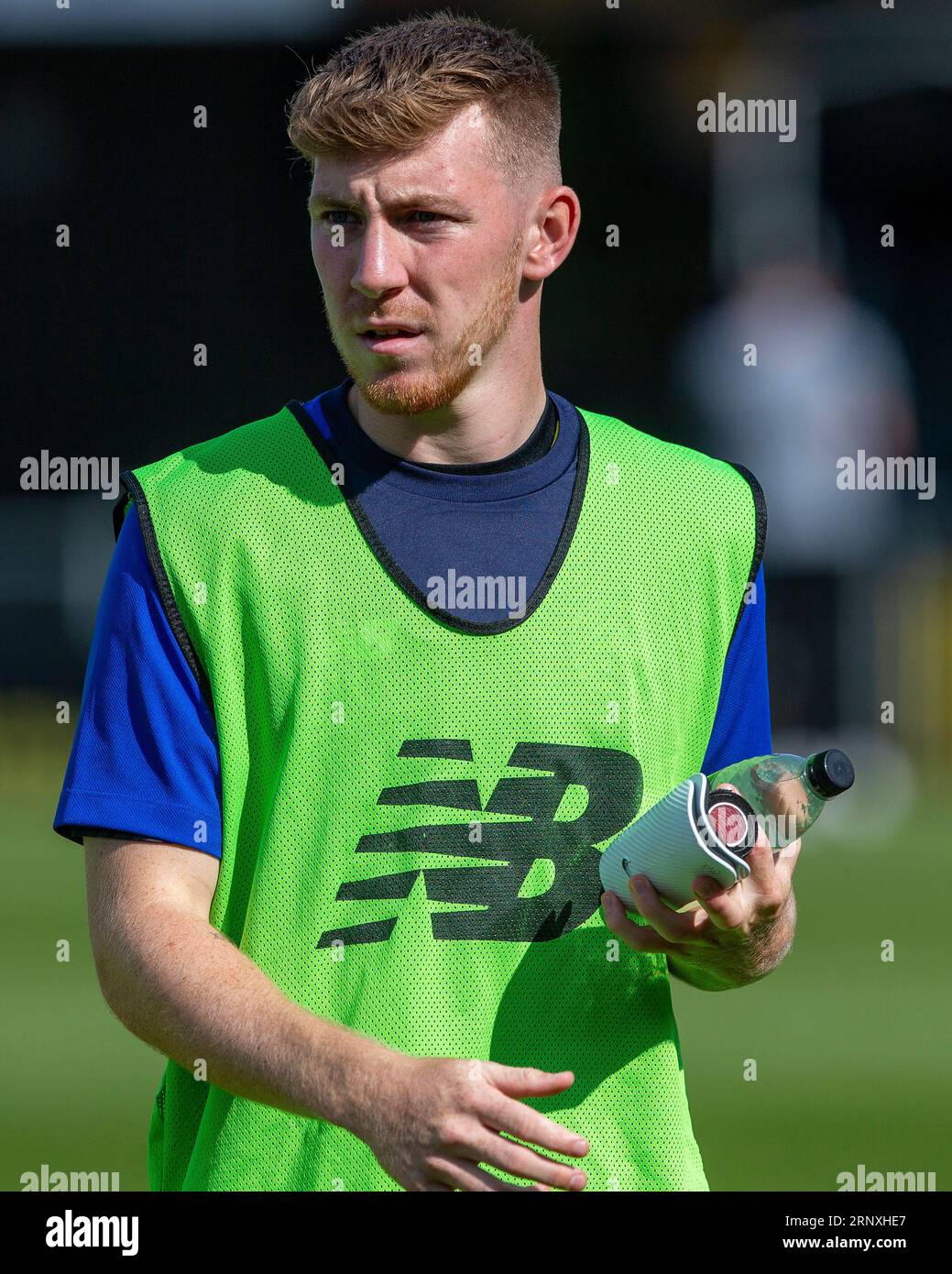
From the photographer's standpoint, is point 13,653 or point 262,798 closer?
point 262,798

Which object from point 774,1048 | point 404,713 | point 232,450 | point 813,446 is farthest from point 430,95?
point 813,446

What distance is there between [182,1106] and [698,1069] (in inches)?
152

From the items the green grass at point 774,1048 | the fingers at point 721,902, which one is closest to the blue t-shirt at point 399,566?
the fingers at point 721,902

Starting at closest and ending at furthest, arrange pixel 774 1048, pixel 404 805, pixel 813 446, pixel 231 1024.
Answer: pixel 231 1024
pixel 404 805
pixel 774 1048
pixel 813 446

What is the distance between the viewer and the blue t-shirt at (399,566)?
7.68 ft

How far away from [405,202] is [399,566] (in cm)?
51

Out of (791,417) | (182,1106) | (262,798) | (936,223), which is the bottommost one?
(182,1106)

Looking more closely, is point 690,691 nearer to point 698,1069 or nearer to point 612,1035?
point 612,1035

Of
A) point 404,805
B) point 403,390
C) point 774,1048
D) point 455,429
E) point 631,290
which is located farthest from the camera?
point 631,290

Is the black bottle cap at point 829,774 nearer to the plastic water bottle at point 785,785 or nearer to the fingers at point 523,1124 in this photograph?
the plastic water bottle at point 785,785

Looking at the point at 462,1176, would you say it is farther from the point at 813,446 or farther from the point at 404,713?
the point at 813,446

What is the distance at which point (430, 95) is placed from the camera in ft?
8.16

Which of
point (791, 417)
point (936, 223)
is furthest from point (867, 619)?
point (936, 223)

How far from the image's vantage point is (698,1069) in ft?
19.9
